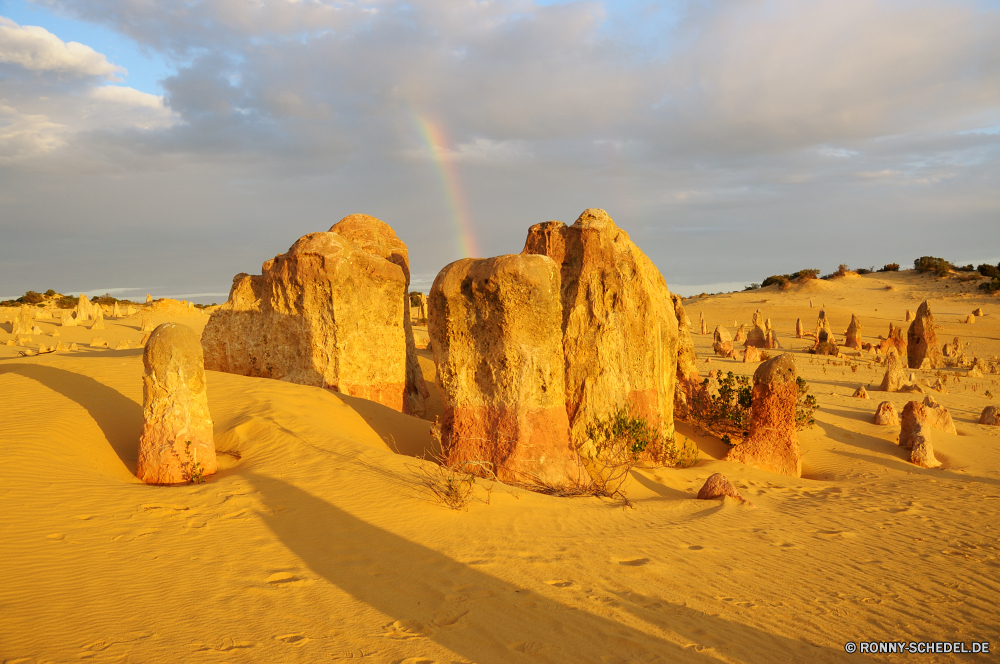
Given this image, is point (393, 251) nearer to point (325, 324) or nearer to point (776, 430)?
point (325, 324)

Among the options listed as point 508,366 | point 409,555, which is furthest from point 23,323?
point 409,555

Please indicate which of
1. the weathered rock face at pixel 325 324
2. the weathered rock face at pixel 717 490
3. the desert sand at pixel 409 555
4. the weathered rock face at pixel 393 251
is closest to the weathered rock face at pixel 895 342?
the desert sand at pixel 409 555

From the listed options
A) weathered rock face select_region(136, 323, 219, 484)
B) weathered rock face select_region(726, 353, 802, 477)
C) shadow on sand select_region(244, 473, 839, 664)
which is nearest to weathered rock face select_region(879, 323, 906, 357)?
weathered rock face select_region(726, 353, 802, 477)

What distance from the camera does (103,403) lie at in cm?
817

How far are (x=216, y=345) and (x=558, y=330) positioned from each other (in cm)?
736

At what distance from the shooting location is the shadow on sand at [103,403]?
7355 millimetres

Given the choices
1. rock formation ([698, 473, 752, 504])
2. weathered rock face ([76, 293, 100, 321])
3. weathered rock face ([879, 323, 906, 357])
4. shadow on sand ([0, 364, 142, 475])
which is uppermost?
weathered rock face ([76, 293, 100, 321])

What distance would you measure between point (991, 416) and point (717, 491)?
9145 mm

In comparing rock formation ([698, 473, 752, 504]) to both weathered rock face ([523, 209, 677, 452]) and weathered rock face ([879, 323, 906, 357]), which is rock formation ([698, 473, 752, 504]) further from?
weathered rock face ([879, 323, 906, 357])

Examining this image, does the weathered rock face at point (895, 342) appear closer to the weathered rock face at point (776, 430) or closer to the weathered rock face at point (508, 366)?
the weathered rock face at point (776, 430)

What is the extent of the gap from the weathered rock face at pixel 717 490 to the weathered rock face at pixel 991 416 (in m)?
8.80

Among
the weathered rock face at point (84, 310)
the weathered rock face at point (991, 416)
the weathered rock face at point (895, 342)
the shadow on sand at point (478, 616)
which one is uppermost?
the weathered rock face at point (84, 310)

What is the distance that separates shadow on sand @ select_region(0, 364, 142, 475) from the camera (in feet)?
24.1

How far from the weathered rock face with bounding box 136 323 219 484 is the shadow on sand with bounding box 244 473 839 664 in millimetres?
1854
